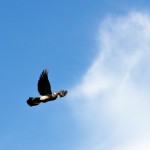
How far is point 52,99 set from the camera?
46.5 m

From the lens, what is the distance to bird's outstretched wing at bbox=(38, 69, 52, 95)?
45875 millimetres

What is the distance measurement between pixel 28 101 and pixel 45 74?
73.0 inches

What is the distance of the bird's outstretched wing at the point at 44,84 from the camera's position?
151 ft

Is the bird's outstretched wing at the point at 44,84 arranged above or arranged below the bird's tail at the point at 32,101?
above

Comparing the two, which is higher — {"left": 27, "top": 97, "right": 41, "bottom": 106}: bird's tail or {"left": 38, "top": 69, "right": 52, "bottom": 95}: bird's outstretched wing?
{"left": 38, "top": 69, "right": 52, "bottom": 95}: bird's outstretched wing

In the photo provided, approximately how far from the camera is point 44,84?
151 feet

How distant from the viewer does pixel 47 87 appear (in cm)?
4603

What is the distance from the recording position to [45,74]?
151 feet

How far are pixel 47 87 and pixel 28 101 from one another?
54.2 inches

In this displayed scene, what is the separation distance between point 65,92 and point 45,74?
194cm

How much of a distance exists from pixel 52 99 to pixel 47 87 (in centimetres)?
91

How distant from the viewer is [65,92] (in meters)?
47.2

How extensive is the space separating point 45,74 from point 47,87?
76cm

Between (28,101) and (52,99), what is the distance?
1.58 m
